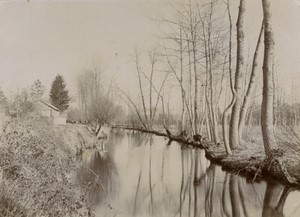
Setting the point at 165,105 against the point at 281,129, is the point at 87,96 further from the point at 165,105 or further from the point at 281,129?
the point at 281,129

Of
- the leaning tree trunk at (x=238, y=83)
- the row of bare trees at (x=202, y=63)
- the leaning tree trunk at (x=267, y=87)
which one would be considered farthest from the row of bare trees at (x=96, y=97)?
the leaning tree trunk at (x=267, y=87)

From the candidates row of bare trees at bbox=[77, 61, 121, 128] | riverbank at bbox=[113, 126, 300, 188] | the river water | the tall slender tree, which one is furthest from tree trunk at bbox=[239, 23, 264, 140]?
the tall slender tree

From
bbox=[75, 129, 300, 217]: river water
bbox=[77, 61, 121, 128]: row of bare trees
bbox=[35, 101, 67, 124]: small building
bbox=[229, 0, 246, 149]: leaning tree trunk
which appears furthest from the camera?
bbox=[35, 101, 67, 124]: small building

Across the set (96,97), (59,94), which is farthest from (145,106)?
(59,94)

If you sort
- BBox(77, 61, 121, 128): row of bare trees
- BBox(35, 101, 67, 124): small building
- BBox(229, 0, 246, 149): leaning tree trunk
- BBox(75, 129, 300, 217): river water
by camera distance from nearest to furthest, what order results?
1. BBox(75, 129, 300, 217): river water
2. BBox(229, 0, 246, 149): leaning tree trunk
3. BBox(77, 61, 121, 128): row of bare trees
4. BBox(35, 101, 67, 124): small building

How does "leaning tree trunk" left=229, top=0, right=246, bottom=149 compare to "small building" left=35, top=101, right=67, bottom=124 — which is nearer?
"leaning tree trunk" left=229, top=0, right=246, bottom=149

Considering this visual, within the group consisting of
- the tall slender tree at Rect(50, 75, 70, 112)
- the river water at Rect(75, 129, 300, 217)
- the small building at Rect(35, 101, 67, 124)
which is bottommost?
the river water at Rect(75, 129, 300, 217)

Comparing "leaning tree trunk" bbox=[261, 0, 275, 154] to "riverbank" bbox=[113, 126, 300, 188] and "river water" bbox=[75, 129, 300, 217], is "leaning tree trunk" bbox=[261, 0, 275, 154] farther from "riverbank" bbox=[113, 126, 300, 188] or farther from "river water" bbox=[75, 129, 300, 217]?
"river water" bbox=[75, 129, 300, 217]
